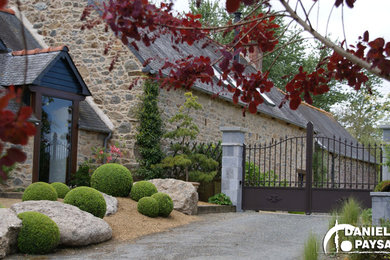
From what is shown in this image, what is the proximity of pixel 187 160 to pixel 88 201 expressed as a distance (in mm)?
4556

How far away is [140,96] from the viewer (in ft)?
41.7

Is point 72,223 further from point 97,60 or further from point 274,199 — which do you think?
point 97,60

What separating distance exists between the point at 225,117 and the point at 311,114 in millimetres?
9842

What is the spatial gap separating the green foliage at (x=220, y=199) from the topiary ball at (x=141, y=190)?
271 cm

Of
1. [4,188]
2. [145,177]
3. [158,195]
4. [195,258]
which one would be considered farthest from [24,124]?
[145,177]

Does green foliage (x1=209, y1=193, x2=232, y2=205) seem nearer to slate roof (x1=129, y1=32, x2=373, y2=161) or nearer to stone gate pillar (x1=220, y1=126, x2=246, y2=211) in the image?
stone gate pillar (x1=220, y1=126, x2=246, y2=211)

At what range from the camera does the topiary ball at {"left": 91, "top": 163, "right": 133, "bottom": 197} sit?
32.7 feet

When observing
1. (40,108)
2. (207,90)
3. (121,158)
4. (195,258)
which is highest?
(207,90)

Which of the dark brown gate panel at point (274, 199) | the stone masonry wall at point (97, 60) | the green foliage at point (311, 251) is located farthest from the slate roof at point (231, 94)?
the green foliage at point (311, 251)

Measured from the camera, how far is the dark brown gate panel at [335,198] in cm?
1188

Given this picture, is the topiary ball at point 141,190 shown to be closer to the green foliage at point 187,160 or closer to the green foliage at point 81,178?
the green foliage at point 81,178

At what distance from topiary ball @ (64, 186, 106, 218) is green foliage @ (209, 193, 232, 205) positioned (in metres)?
4.85

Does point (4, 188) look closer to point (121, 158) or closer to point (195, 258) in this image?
point (121, 158)

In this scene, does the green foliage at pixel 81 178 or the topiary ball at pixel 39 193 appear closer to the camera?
the topiary ball at pixel 39 193
